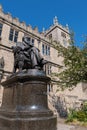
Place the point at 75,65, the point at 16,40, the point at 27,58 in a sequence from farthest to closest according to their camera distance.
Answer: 1. the point at 16,40
2. the point at 75,65
3. the point at 27,58

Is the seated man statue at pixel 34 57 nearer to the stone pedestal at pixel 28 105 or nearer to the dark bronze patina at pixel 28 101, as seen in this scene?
the dark bronze patina at pixel 28 101

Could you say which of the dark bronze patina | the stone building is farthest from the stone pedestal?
the stone building

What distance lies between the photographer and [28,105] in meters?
5.55

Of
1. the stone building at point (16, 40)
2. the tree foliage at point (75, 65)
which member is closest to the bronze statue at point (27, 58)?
the tree foliage at point (75, 65)

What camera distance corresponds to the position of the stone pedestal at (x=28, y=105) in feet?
16.7

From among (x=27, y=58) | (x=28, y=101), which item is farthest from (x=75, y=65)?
(x=28, y=101)

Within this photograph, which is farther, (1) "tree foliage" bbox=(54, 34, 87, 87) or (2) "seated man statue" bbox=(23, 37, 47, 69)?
(1) "tree foliage" bbox=(54, 34, 87, 87)

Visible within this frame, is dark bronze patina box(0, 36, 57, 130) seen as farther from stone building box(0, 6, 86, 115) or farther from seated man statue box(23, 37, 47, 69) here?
stone building box(0, 6, 86, 115)

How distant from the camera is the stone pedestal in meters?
5.10

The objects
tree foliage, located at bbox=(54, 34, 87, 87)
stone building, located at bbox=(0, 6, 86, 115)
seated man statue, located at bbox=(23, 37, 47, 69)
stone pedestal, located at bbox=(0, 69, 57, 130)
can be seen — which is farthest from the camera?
stone building, located at bbox=(0, 6, 86, 115)

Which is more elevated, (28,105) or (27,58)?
(27,58)

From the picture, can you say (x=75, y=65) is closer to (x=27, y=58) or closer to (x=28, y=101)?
(x=27, y=58)

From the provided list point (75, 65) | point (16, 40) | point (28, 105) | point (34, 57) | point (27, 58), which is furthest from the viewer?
point (16, 40)

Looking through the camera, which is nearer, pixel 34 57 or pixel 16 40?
pixel 34 57
